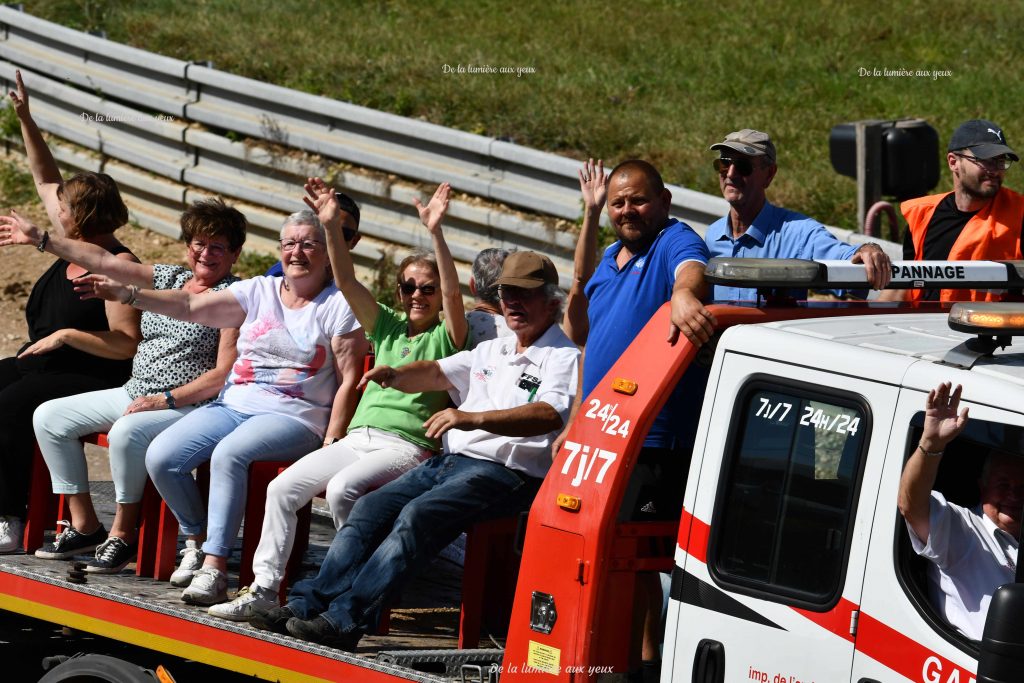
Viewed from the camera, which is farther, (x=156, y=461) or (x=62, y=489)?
(x=62, y=489)

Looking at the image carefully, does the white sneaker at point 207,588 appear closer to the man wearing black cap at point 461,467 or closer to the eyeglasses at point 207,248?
the man wearing black cap at point 461,467

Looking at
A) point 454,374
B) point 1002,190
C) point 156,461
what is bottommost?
point 156,461

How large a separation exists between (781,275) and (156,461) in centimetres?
284

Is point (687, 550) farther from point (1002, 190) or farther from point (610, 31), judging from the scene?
point (610, 31)

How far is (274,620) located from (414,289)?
5.46 ft

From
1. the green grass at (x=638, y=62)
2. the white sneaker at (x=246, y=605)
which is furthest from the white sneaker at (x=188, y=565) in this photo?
the green grass at (x=638, y=62)

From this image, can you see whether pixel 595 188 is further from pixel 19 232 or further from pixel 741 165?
pixel 19 232

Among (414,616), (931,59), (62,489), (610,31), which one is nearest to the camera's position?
(414,616)

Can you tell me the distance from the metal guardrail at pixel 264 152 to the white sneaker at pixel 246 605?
5.17 m

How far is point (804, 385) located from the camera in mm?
3863

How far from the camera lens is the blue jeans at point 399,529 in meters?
4.87

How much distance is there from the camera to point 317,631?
477cm

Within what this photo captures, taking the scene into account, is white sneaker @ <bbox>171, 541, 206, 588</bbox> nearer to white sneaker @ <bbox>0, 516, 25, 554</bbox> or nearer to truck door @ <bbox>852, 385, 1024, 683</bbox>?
white sneaker @ <bbox>0, 516, 25, 554</bbox>

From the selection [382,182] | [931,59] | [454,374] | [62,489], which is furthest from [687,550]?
[931,59]
